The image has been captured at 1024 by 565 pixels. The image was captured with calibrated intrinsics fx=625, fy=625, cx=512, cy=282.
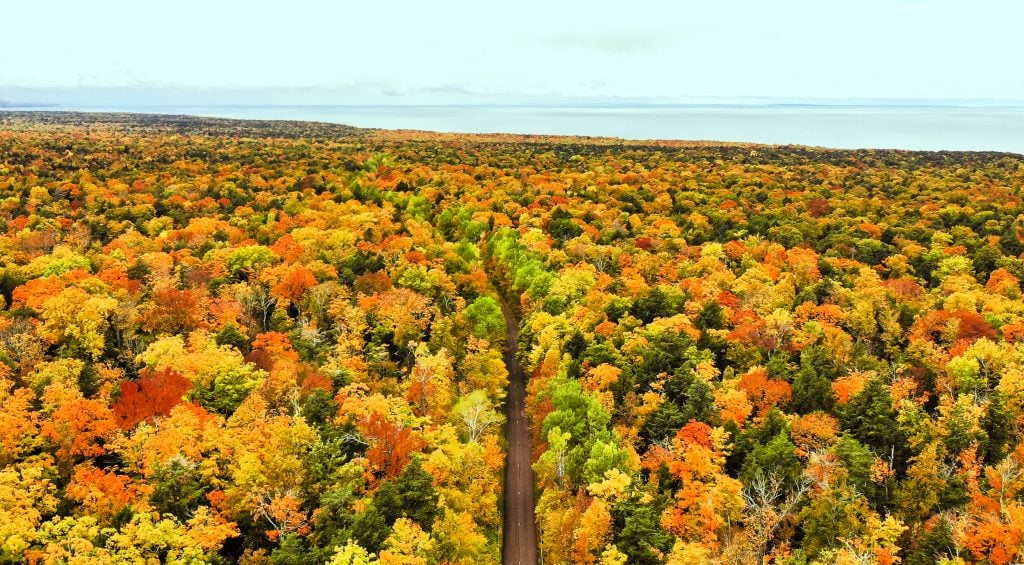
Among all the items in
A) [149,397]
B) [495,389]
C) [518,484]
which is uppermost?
[149,397]

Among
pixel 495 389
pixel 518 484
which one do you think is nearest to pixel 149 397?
pixel 495 389

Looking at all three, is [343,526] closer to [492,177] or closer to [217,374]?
[217,374]

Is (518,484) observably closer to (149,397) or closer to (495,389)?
(495,389)

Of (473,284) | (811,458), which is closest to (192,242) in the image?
(473,284)

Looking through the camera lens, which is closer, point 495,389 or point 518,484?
point 518,484

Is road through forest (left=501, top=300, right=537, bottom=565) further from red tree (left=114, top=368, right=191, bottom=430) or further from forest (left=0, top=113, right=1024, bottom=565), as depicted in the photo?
red tree (left=114, top=368, right=191, bottom=430)

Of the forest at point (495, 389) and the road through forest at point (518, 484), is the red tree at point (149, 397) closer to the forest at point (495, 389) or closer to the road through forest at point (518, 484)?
the forest at point (495, 389)

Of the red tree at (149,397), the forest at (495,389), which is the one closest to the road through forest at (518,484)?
the forest at (495,389)

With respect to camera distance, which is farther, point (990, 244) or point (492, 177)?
point (492, 177)
